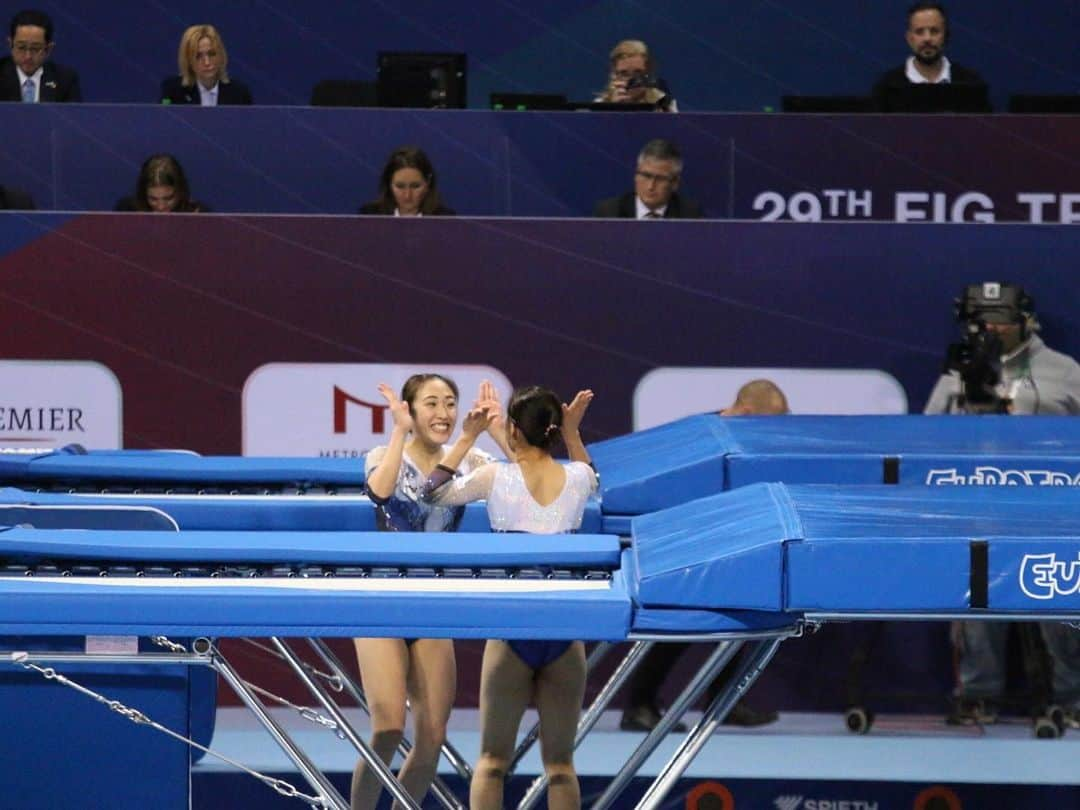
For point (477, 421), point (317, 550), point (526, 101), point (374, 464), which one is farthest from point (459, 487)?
point (526, 101)

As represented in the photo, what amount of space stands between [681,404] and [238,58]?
15.9 ft

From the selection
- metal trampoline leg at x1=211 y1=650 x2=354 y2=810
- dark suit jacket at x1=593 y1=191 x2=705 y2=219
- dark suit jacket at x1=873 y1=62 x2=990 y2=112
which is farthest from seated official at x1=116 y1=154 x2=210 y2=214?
metal trampoline leg at x1=211 y1=650 x2=354 y2=810

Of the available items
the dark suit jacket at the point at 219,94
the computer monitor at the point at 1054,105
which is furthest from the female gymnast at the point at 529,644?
the dark suit jacket at the point at 219,94

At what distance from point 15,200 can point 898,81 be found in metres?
4.18

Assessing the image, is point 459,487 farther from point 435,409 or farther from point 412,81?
point 412,81

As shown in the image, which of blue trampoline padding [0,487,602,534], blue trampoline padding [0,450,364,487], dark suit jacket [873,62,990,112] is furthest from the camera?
dark suit jacket [873,62,990,112]

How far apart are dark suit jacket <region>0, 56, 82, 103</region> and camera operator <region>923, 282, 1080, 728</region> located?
15.3ft

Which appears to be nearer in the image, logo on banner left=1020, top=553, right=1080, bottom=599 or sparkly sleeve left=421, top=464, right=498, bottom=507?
logo on banner left=1020, top=553, right=1080, bottom=599

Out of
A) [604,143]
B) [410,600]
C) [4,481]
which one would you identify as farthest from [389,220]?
[410,600]

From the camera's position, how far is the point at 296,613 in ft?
15.8

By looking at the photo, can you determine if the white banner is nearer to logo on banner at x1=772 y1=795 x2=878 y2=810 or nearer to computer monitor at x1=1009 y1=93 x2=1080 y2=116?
logo on banner at x1=772 y1=795 x2=878 y2=810

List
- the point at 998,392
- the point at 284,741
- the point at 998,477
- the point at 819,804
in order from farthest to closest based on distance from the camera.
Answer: the point at 998,392 → the point at 819,804 → the point at 998,477 → the point at 284,741

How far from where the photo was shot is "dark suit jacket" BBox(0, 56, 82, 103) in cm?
1008

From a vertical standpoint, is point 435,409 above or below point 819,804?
above
